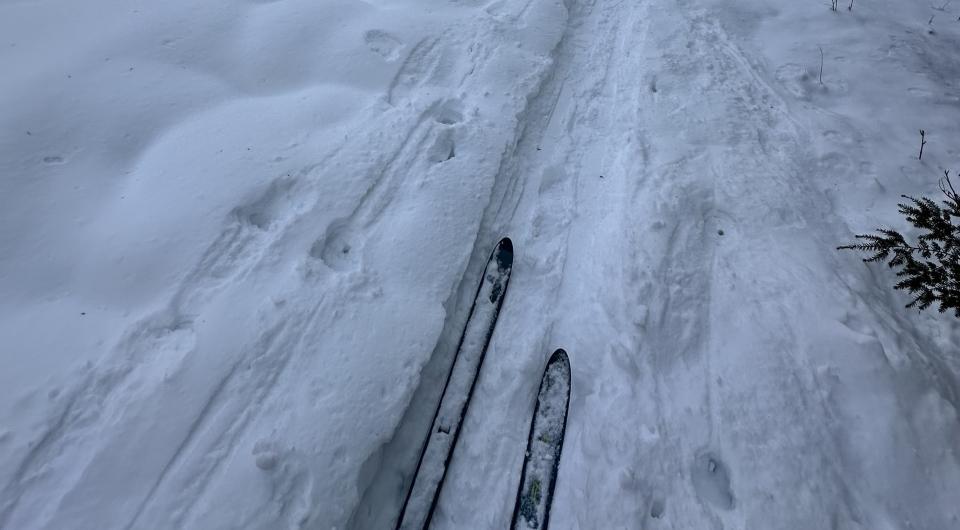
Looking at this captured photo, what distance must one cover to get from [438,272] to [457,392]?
72 centimetres

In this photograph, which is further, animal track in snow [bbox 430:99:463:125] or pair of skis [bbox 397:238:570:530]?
animal track in snow [bbox 430:99:463:125]

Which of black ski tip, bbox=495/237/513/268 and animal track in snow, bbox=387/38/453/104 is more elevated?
animal track in snow, bbox=387/38/453/104

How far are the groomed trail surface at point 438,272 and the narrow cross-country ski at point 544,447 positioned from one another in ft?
0.21

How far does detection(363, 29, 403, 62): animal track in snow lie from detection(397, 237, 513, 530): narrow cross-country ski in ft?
7.00

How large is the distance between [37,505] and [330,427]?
117 cm

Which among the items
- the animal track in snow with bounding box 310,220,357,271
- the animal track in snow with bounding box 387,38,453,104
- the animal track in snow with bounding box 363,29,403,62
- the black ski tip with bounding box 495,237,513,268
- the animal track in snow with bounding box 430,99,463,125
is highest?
the animal track in snow with bounding box 363,29,403,62

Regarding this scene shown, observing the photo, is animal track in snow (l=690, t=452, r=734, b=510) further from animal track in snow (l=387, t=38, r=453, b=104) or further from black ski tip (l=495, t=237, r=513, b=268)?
animal track in snow (l=387, t=38, r=453, b=104)

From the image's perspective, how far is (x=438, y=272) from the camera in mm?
2781

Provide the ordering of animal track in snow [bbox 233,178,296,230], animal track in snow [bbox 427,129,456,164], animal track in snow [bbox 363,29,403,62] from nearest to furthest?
1. animal track in snow [bbox 233,178,296,230]
2. animal track in snow [bbox 427,129,456,164]
3. animal track in snow [bbox 363,29,403,62]

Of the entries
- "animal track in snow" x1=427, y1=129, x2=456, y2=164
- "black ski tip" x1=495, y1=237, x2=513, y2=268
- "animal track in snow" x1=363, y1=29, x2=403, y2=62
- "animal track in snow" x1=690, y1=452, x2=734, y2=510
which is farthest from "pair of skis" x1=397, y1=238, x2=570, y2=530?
"animal track in snow" x1=363, y1=29, x2=403, y2=62

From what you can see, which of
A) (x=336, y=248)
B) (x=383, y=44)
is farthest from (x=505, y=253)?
(x=383, y=44)

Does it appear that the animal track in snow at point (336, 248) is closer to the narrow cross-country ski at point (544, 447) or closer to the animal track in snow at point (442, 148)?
the animal track in snow at point (442, 148)

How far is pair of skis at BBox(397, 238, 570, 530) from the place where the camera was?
2104 mm

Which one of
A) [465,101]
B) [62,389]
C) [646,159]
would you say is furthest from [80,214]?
[646,159]
